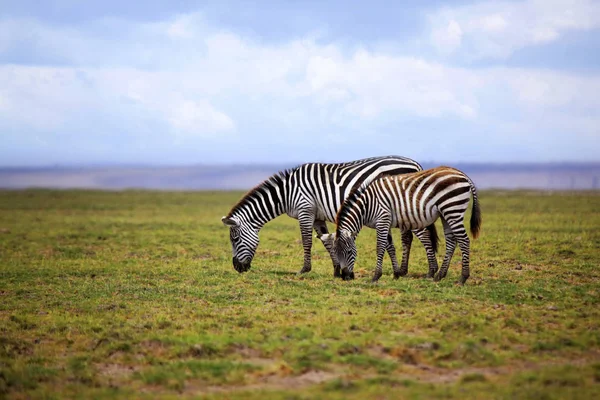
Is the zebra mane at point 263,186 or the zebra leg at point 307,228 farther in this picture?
the zebra mane at point 263,186

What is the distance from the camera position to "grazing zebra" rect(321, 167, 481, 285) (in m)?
12.6


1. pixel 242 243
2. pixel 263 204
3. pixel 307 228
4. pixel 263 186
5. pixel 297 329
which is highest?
pixel 263 186

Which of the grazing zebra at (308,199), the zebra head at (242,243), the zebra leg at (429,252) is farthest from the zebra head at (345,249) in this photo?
the zebra head at (242,243)

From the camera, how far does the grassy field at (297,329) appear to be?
25.0 feet

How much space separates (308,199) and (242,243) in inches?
68.7

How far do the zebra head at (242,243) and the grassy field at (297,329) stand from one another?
0.82ft

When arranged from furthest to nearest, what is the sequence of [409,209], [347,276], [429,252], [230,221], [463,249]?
[230,221], [429,252], [347,276], [409,209], [463,249]

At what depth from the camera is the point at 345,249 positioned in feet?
43.3

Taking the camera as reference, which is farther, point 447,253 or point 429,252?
point 429,252

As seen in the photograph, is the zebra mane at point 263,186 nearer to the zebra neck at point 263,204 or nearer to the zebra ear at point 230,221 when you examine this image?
the zebra neck at point 263,204

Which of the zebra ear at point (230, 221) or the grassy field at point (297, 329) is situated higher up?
the zebra ear at point (230, 221)

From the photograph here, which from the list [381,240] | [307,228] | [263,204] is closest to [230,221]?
[263,204]

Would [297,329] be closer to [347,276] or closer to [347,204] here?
→ [347,276]

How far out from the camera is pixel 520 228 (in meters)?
24.4
